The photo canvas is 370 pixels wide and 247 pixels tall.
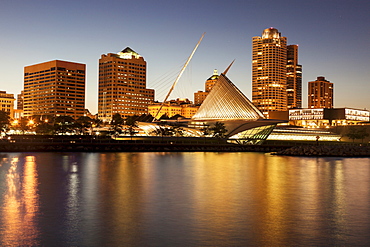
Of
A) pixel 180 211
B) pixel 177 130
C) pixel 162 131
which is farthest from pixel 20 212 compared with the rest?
pixel 177 130

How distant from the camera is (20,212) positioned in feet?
55.9

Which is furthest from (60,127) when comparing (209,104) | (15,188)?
(15,188)

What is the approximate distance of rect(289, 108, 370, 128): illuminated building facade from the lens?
16121cm

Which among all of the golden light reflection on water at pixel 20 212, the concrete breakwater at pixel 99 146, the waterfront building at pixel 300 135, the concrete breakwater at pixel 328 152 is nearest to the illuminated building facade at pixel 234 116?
the concrete breakwater at pixel 99 146

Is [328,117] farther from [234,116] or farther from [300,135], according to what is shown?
[234,116]

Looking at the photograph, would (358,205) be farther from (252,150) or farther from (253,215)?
(252,150)

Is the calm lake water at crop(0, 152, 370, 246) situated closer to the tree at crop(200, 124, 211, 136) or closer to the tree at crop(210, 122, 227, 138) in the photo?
the tree at crop(210, 122, 227, 138)

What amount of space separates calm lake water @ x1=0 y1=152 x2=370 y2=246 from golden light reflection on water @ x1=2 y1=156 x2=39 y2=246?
0.03m

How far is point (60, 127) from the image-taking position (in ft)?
341

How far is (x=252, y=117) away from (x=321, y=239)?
87921mm

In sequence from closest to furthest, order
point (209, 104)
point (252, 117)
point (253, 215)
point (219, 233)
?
point (219, 233) → point (253, 215) → point (252, 117) → point (209, 104)

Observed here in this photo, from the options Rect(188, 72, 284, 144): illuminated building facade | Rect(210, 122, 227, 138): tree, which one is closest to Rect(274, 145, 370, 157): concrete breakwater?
Rect(188, 72, 284, 144): illuminated building facade

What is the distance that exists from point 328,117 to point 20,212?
6339 inches

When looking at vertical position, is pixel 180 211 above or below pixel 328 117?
below
